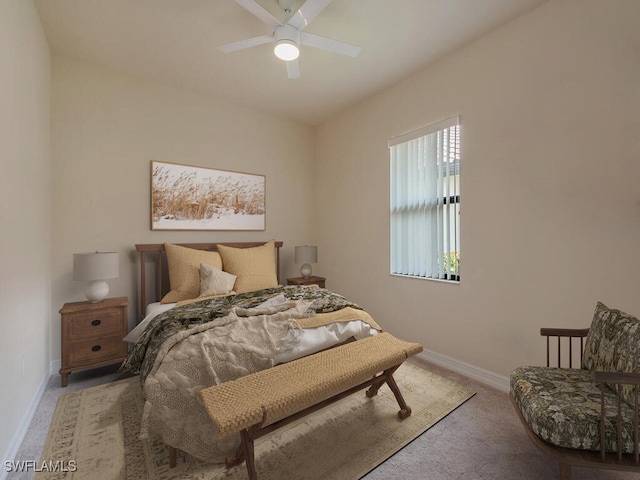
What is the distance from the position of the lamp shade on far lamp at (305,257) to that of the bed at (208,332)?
2.46 ft

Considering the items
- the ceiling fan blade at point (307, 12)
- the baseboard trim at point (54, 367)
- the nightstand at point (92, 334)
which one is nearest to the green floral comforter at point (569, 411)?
the ceiling fan blade at point (307, 12)

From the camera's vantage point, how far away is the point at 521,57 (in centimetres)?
228

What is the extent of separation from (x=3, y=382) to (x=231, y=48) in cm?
245

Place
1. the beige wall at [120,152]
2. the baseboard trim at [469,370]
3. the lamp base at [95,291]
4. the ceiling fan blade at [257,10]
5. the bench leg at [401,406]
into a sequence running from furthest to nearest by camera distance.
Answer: the beige wall at [120,152] → the lamp base at [95,291] → the baseboard trim at [469,370] → the bench leg at [401,406] → the ceiling fan blade at [257,10]

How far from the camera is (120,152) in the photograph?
2979 millimetres

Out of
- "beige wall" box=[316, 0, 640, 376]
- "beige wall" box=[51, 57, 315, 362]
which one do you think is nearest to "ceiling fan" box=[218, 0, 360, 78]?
"beige wall" box=[316, 0, 640, 376]

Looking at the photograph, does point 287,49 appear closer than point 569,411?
No

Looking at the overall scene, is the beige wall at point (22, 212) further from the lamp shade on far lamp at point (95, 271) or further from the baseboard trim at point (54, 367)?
the lamp shade on far lamp at point (95, 271)

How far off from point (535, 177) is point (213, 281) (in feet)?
9.21

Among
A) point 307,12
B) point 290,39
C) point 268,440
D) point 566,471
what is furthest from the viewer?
point 290,39

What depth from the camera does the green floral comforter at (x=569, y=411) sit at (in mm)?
1253

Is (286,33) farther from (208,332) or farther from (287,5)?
(208,332)

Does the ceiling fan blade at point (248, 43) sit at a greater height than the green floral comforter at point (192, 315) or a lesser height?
greater

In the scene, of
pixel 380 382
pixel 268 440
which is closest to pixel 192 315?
pixel 268 440
